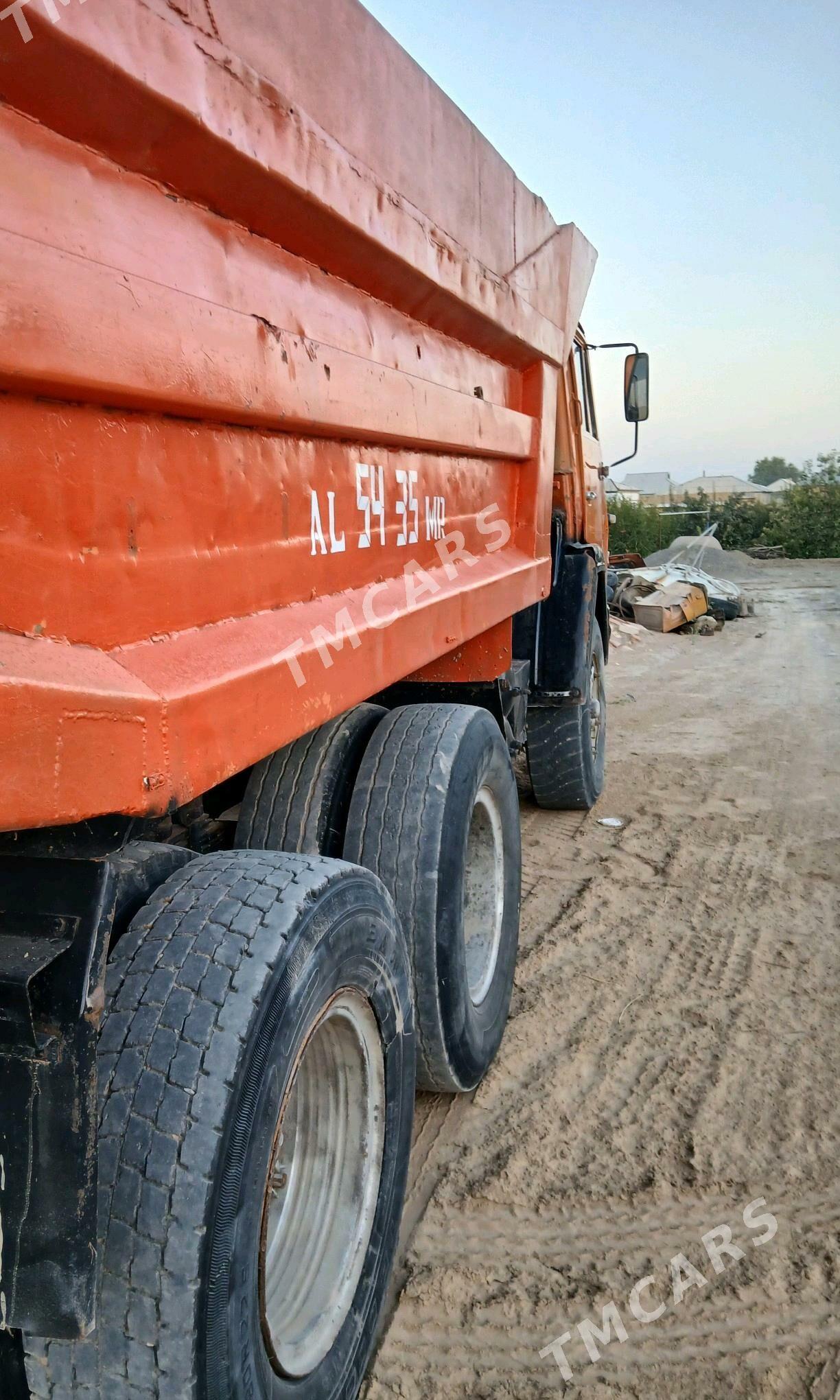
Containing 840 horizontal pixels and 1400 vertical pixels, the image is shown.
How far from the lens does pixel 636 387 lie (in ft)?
17.7

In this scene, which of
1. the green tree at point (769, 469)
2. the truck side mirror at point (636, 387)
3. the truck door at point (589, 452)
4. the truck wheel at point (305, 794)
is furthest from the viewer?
the green tree at point (769, 469)

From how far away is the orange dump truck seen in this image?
1.10m

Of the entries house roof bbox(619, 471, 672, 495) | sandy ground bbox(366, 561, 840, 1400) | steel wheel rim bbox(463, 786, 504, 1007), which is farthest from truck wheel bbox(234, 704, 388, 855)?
house roof bbox(619, 471, 672, 495)

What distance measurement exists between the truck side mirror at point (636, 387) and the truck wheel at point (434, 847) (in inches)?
126

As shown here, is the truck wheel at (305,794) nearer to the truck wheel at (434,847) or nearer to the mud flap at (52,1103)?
the truck wheel at (434,847)

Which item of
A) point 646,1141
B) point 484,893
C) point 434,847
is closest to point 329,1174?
point 434,847

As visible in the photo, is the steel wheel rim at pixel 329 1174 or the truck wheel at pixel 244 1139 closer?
the truck wheel at pixel 244 1139

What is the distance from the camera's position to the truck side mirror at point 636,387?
5.36m

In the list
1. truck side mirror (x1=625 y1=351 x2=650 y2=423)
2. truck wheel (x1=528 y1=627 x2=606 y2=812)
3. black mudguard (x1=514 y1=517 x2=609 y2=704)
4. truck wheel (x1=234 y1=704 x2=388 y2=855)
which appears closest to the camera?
truck wheel (x1=234 y1=704 x2=388 y2=855)

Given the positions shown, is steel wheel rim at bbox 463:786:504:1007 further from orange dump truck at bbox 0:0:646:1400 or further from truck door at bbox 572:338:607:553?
truck door at bbox 572:338:607:553

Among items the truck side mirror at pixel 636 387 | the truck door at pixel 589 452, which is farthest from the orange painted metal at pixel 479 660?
the truck side mirror at pixel 636 387

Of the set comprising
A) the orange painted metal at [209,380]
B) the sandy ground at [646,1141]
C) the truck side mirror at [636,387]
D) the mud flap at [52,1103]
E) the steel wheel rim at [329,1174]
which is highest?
the truck side mirror at [636,387]

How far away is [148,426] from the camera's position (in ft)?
4.20

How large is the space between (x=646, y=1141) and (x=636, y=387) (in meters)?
4.09
